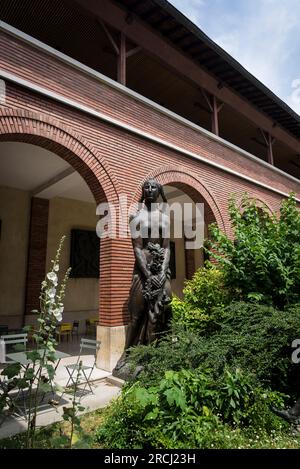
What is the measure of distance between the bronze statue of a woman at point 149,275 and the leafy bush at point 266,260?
99 centimetres

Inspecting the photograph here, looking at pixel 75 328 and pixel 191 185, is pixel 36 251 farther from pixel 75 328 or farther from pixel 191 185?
pixel 191 185

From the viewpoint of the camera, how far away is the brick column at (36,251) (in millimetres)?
9781

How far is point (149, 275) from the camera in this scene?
17.2 ft

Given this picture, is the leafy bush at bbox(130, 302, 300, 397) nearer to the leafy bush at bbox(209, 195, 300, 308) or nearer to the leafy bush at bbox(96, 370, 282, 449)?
the leafy bush at bbox(96, 370, 282, 449)

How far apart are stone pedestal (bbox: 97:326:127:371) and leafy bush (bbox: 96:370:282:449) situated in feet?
8.23

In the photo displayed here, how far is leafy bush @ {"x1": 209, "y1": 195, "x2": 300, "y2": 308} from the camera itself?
4.82 m

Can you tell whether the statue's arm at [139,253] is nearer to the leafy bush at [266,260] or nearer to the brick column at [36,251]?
the leafy bush at [266,260]

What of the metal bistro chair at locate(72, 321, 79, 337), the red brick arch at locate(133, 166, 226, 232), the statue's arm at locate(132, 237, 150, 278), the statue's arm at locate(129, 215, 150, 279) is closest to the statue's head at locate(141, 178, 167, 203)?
the statue's arm at locate(129, 215, 150, 279)

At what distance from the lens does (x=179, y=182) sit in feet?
26.6

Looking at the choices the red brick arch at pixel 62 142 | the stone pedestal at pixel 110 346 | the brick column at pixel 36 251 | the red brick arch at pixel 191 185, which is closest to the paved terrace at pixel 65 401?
the stone pedestal at pixel 110 346

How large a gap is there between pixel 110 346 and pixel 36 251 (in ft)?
17.7

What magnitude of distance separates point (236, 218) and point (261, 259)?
122 cm

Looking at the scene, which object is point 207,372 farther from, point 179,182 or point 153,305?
point 179,182

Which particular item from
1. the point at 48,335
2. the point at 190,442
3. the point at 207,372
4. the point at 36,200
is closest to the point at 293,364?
the point at 207,372
